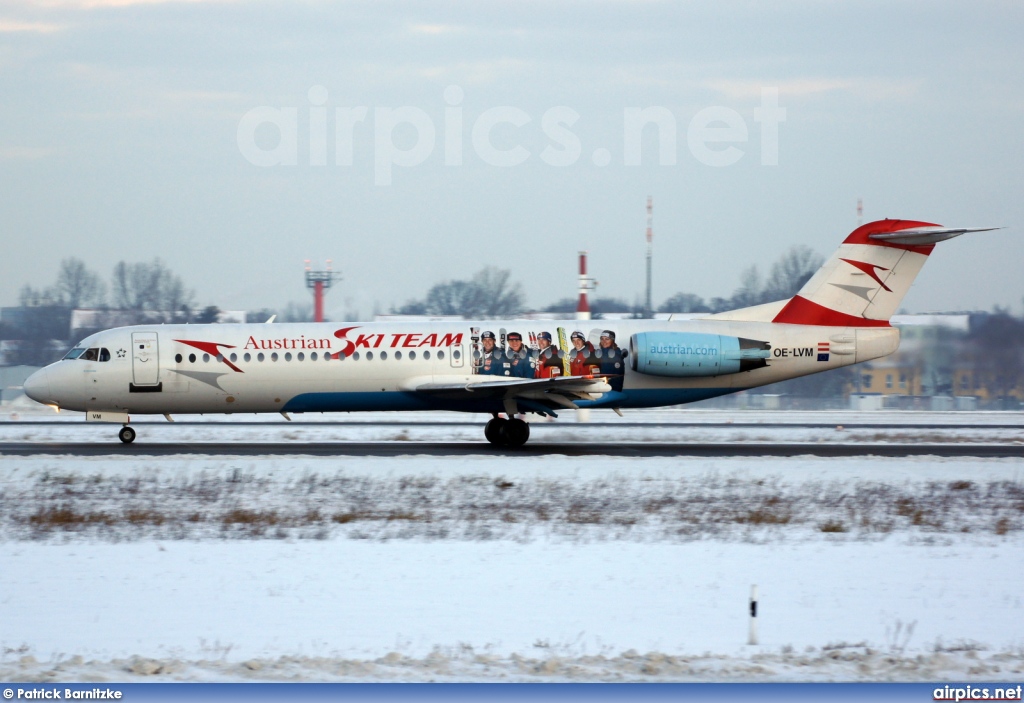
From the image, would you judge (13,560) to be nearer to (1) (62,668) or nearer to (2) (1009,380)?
(1) (62,668)

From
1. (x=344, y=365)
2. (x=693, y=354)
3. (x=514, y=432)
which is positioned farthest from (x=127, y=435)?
(x=693, y=354)

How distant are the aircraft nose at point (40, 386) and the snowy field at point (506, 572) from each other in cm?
557

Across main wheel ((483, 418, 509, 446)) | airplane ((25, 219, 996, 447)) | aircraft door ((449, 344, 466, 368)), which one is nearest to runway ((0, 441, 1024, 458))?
main wheel ((483, 418, 509, 446))

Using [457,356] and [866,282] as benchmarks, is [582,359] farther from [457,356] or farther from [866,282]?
[866,282]

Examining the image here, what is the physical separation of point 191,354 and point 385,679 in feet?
57.7

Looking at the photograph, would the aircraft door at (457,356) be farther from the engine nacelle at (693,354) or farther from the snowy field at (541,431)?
the engine nacelle at (693,354)

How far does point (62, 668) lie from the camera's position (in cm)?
743

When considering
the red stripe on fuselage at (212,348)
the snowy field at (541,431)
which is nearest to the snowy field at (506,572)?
the red stripe on fuselage at (212,348)

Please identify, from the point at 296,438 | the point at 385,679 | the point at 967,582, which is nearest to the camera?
the point at 385,679

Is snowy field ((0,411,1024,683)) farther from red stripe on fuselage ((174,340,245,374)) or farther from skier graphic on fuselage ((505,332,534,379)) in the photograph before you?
red stripe on fuselage ((174,340,245,374))

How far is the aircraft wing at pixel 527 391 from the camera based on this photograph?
22094 millimetres

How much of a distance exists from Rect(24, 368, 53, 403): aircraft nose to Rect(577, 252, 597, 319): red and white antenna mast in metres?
20.2

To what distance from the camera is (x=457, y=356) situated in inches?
912

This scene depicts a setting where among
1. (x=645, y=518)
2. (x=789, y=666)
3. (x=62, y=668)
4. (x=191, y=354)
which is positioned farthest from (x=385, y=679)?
(x=191, y=354)
